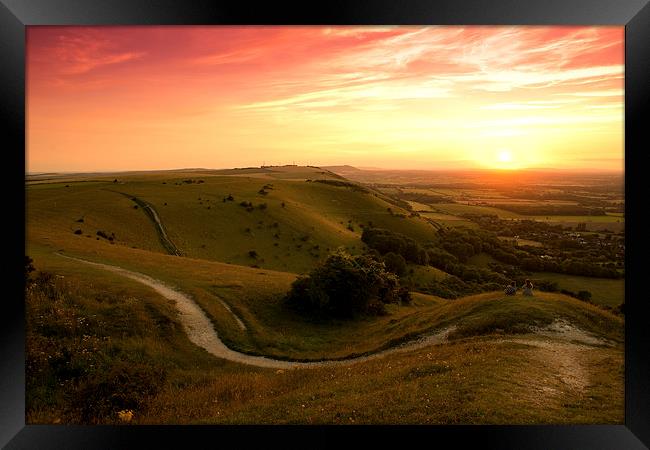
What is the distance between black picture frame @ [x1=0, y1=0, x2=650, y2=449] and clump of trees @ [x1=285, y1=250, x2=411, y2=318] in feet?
57.3

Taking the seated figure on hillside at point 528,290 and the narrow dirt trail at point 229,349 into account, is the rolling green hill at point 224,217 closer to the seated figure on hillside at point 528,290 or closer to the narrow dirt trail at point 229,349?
the narrow dirt trail at point 229,349

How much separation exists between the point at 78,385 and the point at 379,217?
80.7m

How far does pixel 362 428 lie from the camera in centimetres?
1116

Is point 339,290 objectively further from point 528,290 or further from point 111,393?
point 111,393

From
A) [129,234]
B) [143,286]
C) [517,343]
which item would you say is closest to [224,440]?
[517,343]

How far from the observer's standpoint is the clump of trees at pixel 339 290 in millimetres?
28722

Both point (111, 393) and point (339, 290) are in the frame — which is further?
point (339, 290)

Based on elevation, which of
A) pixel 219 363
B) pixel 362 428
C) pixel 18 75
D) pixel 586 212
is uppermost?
pixel 18 75

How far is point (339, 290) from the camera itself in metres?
29.5

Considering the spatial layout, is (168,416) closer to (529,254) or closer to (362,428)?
(362,428)

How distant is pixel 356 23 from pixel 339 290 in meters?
21.1

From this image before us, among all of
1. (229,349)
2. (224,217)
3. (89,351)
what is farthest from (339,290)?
(224,217)

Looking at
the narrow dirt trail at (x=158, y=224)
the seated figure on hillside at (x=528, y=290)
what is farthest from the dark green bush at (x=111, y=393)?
the narrow dirt trail at (x=158, y=224)

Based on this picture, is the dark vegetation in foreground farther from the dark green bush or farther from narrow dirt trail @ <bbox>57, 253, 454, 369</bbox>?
narrow dirt trail @ <bbox>57, 253, 454, 369</bbox>
